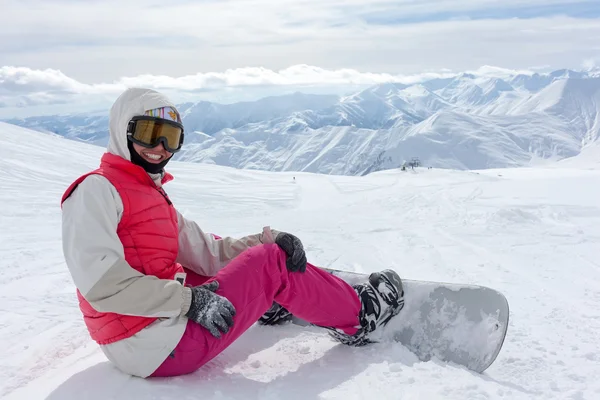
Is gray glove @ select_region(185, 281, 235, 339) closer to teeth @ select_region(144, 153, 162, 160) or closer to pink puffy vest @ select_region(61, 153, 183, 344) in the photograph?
pink puffy vest @ select_region(61, 153, 183, 344)

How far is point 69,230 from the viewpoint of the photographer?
2482 millimetres

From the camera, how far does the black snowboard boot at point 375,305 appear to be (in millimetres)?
3357

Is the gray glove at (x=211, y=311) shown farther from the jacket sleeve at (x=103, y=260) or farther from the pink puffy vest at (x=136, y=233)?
the pink puffy vest at (x=136, y=233)

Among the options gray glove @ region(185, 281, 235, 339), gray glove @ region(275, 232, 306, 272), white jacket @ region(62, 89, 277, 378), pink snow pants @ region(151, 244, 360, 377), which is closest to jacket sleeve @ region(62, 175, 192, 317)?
white jacket @ region(62, 89, 277, 378)

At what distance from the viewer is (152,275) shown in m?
2.75

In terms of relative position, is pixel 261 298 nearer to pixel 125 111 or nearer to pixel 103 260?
pixel 103 260

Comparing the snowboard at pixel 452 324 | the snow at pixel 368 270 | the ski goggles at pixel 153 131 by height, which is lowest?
the snow at pixel 368 270

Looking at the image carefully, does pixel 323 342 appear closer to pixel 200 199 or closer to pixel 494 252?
pixel 494 252

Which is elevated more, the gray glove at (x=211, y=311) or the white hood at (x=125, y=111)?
the white hood at (x=125, y=111)

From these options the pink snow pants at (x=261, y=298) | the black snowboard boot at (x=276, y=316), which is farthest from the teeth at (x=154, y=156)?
the black snowboard boot at (x=276, y=316)

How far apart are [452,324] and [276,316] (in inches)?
54.3

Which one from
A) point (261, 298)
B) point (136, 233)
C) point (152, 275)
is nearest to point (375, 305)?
point (261, 298)

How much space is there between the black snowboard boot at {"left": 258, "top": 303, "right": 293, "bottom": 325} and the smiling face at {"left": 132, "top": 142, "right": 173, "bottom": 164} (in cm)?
156

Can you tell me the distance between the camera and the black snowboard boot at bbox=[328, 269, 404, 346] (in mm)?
3357
